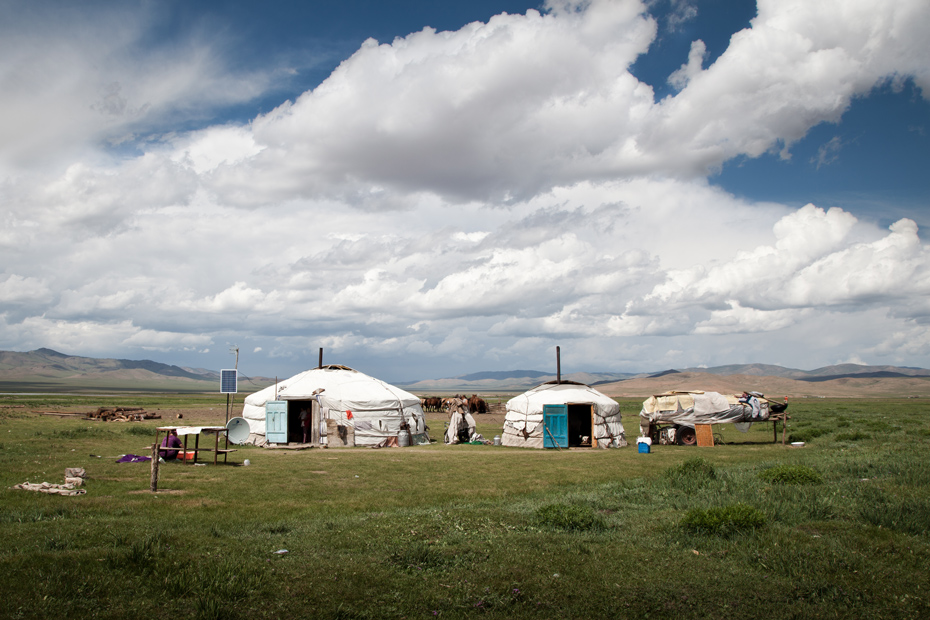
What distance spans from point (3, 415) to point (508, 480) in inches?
1317

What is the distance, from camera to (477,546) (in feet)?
24.7

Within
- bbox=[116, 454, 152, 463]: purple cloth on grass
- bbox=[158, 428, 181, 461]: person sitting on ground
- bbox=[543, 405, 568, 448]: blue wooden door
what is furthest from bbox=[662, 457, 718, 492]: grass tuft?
bbox=[116, 454, 152, 463]: purple cloth on grass

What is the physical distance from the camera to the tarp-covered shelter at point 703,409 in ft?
81.3

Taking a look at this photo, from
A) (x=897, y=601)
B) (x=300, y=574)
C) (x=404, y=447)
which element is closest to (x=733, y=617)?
(x=897, y=601)

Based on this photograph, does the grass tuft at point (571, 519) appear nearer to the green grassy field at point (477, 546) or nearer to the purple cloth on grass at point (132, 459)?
the green grassy field at point (477, 546)

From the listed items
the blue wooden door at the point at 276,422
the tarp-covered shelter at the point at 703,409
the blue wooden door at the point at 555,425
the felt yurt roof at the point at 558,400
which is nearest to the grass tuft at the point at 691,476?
A: the blue wooden door at the point at 555,425

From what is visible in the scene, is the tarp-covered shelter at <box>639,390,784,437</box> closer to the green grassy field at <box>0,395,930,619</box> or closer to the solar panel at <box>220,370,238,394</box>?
the green grassy field at <box>0,395,930,619</box>

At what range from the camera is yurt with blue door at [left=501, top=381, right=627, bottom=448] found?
23.6m

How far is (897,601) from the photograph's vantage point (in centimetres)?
576

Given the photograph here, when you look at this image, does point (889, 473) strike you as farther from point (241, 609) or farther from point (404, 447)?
point (404, 447)

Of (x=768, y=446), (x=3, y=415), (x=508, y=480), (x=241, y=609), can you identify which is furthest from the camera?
(x=3, y=415)

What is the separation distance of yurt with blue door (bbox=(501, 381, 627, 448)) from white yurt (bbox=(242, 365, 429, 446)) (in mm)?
4210

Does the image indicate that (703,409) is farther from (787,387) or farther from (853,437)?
(787,387)

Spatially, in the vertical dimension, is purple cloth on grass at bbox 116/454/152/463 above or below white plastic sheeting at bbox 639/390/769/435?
below
